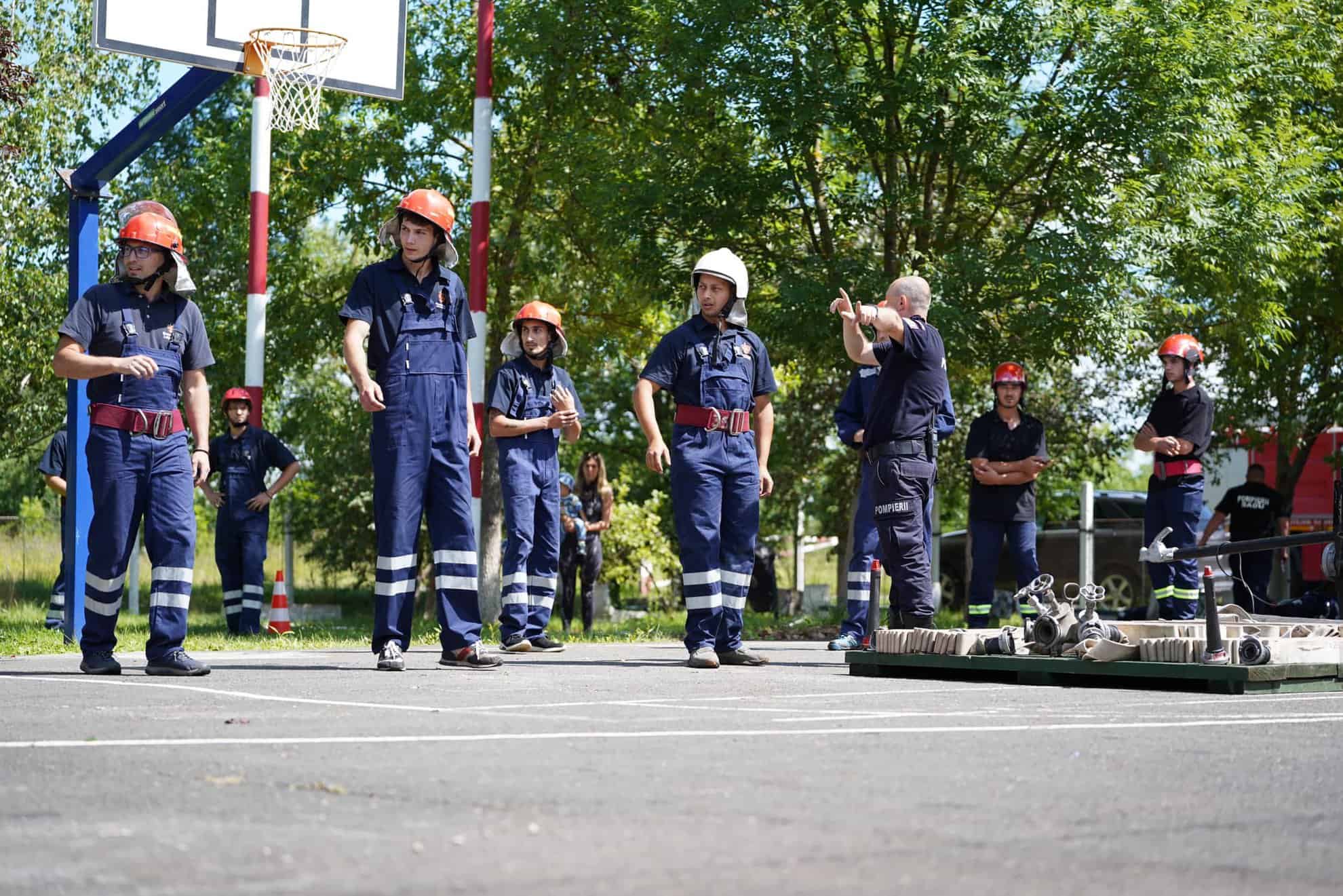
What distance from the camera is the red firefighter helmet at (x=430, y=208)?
334 inches

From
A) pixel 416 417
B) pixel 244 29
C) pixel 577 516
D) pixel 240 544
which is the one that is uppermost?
pixel 244 29

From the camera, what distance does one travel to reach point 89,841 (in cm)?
344

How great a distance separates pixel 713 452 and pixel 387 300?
190 centimetres

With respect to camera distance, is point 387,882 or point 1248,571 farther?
point 1248,571

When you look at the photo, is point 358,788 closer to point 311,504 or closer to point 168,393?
point 168,393

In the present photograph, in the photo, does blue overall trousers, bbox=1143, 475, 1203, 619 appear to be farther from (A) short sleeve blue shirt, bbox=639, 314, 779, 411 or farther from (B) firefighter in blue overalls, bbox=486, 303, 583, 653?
(B) firefighter in blue overalls, bbox=486, 303, 583, 653

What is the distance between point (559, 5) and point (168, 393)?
1278cm

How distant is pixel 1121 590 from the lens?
24.7 m

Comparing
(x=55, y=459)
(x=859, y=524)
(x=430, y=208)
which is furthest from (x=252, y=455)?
(x=430, y=208)

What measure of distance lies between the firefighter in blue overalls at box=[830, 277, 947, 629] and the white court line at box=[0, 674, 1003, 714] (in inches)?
49.9

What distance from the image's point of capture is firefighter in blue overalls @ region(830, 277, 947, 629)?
9.07 meters

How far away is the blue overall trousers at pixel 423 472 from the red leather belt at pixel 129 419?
104 cm

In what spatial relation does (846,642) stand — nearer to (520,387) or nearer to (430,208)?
(520,387)

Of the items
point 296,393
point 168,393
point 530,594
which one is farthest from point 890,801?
point 296,393
